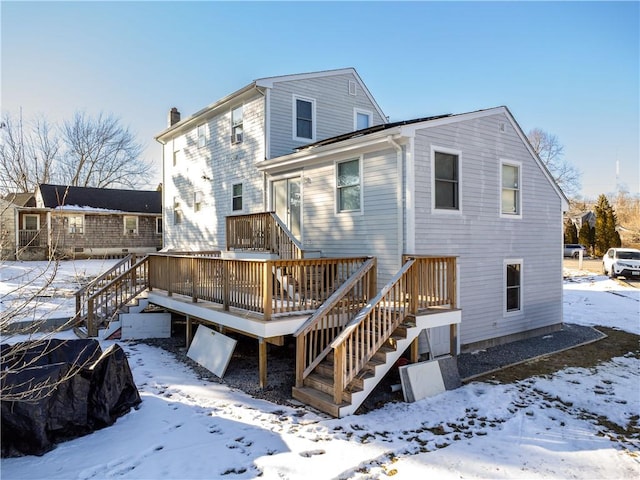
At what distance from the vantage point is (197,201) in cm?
1625

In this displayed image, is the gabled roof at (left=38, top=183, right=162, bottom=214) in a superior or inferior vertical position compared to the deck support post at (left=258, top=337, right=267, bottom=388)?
superior

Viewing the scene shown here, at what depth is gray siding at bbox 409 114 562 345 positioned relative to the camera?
896 cm

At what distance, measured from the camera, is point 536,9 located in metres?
10.7

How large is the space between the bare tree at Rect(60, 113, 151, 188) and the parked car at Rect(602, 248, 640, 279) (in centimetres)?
3775

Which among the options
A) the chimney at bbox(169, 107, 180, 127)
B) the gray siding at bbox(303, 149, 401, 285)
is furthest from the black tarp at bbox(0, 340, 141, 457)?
the chimney at bbox(169, 107, 180, 127)

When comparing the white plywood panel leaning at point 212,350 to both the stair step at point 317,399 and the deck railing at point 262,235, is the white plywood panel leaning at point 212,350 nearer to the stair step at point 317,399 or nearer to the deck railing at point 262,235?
the stair step at point 317,399

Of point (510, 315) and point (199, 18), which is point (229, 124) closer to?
point (199, 18)

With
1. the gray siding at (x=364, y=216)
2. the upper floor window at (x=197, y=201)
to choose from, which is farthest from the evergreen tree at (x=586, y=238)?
the gray siding at (x=364, y=216)

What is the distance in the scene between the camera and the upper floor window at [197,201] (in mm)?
16091

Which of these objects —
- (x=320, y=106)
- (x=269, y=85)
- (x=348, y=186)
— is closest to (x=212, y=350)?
(x=348, y=186)

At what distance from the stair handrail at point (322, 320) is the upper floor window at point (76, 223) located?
23.5 meters

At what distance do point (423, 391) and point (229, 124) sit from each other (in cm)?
1119

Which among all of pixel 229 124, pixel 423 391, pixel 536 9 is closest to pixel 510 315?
pixel 423 391

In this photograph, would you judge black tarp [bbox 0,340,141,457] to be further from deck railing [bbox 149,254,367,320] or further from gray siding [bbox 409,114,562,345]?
gray siding [bbox 409,114,562,345]
